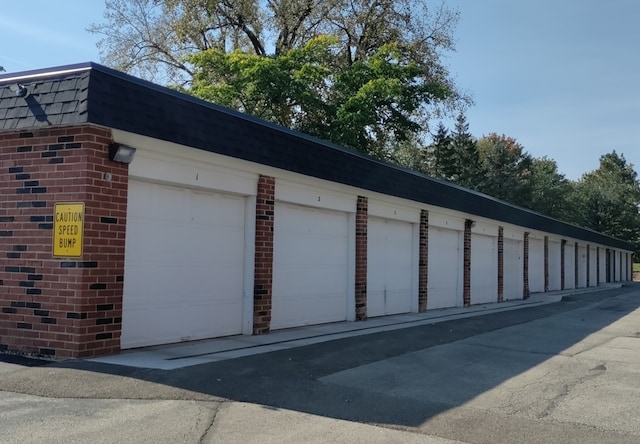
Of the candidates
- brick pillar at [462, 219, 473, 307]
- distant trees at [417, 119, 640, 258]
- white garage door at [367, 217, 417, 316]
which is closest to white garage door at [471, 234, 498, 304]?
brick pillar at [462, 219, 473, 307]

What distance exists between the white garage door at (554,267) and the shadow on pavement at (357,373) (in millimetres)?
19168

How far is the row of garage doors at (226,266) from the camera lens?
8938mm

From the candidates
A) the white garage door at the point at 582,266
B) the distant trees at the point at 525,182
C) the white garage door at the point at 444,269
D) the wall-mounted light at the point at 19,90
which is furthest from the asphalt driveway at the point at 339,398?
the distant trees at the point at 525,182

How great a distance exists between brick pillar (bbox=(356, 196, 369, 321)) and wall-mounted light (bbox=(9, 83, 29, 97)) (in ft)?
26.0

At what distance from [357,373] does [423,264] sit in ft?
31.0

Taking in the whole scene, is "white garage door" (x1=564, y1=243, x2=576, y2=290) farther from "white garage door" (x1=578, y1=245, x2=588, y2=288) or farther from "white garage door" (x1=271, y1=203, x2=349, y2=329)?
"white garage door" (x1=271, y1=203, x2=349, y2=329)

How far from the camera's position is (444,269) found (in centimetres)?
1841

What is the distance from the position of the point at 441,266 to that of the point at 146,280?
11297 millimetres

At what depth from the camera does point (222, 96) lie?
859 inches

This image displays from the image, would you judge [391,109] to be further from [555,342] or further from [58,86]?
[58,86]

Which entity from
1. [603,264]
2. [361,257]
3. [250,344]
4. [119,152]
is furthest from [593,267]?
[119,152]

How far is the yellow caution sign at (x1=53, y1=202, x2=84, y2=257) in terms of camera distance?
7.75 m

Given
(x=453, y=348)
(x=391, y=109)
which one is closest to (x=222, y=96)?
(x=391, y=109)

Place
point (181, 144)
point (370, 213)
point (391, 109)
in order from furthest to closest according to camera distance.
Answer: point (391, 109) < point (370, 213) < point (181, 144)
